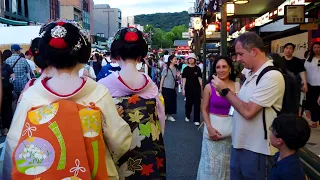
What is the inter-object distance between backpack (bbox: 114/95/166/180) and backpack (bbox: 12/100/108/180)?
80cm

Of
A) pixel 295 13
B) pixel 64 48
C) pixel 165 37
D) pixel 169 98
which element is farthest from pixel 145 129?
pixel 165 37

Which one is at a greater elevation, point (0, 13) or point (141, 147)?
point (0, 13)

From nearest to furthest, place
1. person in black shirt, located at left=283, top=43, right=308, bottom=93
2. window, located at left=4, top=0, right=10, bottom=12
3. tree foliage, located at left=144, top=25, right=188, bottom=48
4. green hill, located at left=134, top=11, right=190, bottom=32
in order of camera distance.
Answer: person in black shirt, located at left=283, top=43, right=308, bottom=93 → window, located at left=4, top=0, right=10, bottom=12 → tree foliage, located at left=144, top=25, right=188, bottom=48 → green hill, located at left=134, top=11, right=190, bottom=32

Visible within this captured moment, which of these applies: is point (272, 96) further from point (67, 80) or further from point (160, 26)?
point (160, 26)

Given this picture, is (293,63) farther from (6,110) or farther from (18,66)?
(18,66)

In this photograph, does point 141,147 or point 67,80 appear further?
point 141,147

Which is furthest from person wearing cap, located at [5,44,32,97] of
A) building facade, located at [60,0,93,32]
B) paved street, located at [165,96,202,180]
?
building facade, located at [60,0,93,32]

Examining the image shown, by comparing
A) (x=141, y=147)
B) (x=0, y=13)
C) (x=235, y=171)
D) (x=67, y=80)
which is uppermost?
(x=0, y=13)

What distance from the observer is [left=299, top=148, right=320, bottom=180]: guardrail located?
2.96 m

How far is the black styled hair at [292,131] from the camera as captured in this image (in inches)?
102

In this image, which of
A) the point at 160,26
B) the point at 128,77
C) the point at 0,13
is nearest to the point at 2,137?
the point at 128,77

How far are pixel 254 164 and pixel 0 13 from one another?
107ft

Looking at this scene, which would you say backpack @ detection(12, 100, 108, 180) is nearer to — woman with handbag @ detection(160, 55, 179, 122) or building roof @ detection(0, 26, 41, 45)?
woman with handbag @ detection(160, 55, 179, 122)

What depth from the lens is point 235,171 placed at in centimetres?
345
